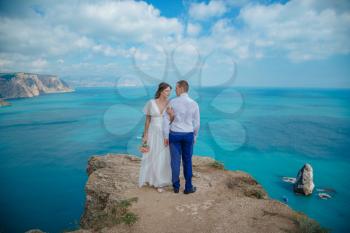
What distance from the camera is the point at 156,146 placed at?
6.63m

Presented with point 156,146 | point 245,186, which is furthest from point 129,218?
point 245,186

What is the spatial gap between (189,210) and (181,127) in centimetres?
214

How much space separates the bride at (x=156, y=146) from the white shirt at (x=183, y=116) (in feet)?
0.55

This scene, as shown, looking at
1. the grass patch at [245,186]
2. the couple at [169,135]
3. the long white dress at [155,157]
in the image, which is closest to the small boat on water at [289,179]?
the grass patch at [245,186]

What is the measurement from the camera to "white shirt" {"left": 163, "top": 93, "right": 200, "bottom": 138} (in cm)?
598

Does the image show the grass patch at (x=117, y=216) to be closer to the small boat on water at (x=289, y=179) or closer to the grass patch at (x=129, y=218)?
the grass patch at (x=129, y=218)

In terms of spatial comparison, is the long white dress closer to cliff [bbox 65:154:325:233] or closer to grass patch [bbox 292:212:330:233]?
cliff [bbox 65:154:325:233]

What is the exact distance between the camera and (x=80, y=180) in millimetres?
40906

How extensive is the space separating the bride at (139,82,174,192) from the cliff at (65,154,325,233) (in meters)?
0.37

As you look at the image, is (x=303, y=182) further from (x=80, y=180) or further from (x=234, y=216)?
(x=80, y=180)

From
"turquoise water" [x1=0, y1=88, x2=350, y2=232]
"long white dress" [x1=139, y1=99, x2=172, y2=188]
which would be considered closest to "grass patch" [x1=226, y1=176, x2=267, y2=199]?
"long white dress" [x1=139, y1=99, x2=172, y2=188]

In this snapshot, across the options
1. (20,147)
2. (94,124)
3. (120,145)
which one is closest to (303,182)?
(120,145)

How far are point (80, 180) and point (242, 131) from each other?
48.6 metres

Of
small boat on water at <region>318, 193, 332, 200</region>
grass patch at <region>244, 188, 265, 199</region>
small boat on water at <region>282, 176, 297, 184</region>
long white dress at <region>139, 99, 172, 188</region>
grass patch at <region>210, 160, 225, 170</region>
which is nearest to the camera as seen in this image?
long white dress at <region>139, 99, 172, 188</region>
